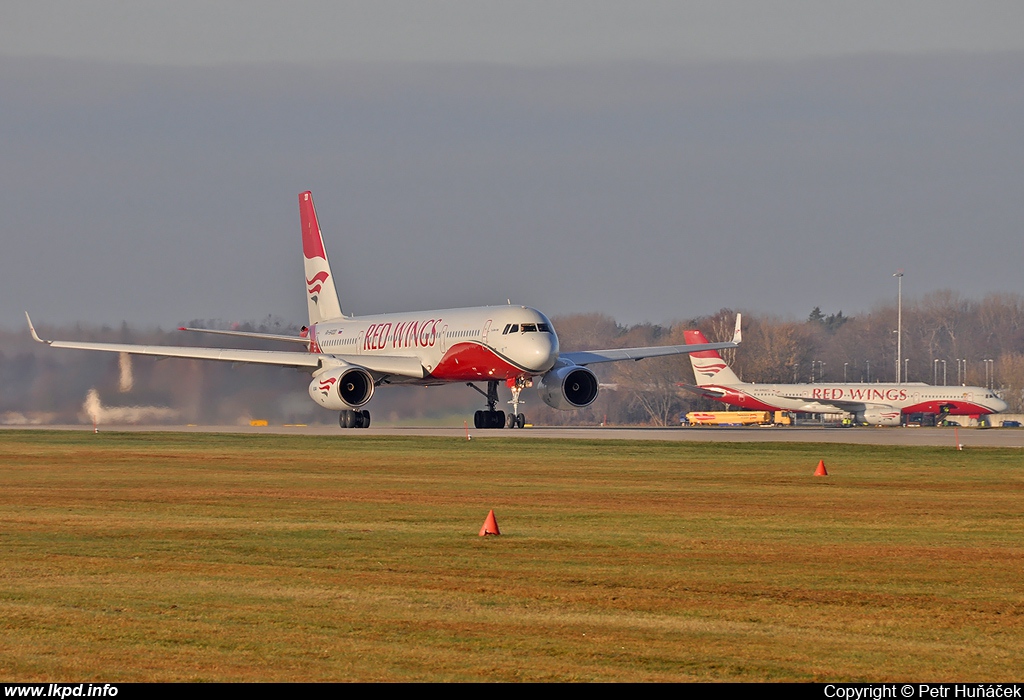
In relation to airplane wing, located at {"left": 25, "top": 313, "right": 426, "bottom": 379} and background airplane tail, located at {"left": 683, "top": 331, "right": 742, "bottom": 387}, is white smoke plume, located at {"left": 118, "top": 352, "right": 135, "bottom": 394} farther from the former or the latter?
background airplane tail, located at {"left": 683, "top": 331, "right": 742, "bottom": 387}

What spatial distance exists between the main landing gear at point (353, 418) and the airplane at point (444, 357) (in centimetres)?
4

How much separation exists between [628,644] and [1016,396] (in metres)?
123

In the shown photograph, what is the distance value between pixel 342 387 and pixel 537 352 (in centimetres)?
804

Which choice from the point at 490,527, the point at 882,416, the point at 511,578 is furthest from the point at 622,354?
the point at 511,578

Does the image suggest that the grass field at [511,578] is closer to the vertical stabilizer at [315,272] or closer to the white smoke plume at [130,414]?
the white smoke plume at [130,414]

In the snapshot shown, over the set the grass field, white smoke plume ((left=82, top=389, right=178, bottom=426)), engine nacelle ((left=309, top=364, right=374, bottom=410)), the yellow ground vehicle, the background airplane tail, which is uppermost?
the background airplane tail

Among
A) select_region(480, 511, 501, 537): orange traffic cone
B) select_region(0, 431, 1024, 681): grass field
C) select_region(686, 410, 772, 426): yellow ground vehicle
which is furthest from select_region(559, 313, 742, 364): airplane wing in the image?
select_region(686, 410, 772, 426): yellow ground vehicle

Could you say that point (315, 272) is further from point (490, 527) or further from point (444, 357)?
point (490, 527)

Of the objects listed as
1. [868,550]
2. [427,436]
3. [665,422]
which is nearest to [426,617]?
[868,550]

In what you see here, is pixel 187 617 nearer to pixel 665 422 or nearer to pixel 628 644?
pixel 628 644

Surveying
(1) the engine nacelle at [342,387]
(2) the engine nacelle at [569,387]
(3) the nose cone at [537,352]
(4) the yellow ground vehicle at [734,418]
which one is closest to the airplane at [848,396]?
(4) the yellow ground vehicle at [734,418]

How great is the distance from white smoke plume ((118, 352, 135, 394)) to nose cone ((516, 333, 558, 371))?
19.9 meters

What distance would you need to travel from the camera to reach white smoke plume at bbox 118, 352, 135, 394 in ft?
193

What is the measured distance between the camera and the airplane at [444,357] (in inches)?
1951
